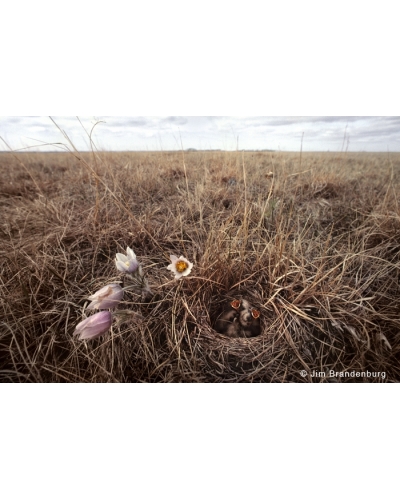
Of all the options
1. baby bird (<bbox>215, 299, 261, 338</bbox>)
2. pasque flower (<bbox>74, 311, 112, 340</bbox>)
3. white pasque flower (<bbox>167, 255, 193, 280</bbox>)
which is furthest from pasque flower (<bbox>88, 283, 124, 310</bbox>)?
baby bird (<bbox>215, 299, 261, 338</bbox>)

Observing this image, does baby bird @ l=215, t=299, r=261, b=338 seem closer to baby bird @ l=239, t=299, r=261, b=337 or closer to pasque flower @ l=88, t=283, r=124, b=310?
baby bird @ l=239, t=299, r=261, b=337

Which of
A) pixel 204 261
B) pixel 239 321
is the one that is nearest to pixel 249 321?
pixel 239 321

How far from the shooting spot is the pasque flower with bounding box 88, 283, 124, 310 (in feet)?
2.83

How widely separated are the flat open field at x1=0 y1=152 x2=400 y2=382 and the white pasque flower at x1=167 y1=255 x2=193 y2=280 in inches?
0.9

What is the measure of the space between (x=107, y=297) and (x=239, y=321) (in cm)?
46

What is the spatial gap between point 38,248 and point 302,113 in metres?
1.06

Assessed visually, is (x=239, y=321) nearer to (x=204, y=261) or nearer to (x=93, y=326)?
(x=204, y=261)

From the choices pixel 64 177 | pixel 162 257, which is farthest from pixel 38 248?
pixel 162 257

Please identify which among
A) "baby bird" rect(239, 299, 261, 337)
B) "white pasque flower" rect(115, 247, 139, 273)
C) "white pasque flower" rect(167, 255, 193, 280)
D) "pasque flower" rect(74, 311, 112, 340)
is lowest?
"baby bird" rect(239, 299, 261, 337)

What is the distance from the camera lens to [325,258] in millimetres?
933

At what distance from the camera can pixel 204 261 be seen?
0.93 meters

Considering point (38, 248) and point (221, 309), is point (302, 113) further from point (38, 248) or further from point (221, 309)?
point (38, 248)

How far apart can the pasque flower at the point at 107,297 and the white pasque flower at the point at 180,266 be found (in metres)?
0.19

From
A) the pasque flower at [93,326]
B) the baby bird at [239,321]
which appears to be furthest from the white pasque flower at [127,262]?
the baby bird at [239,321]
